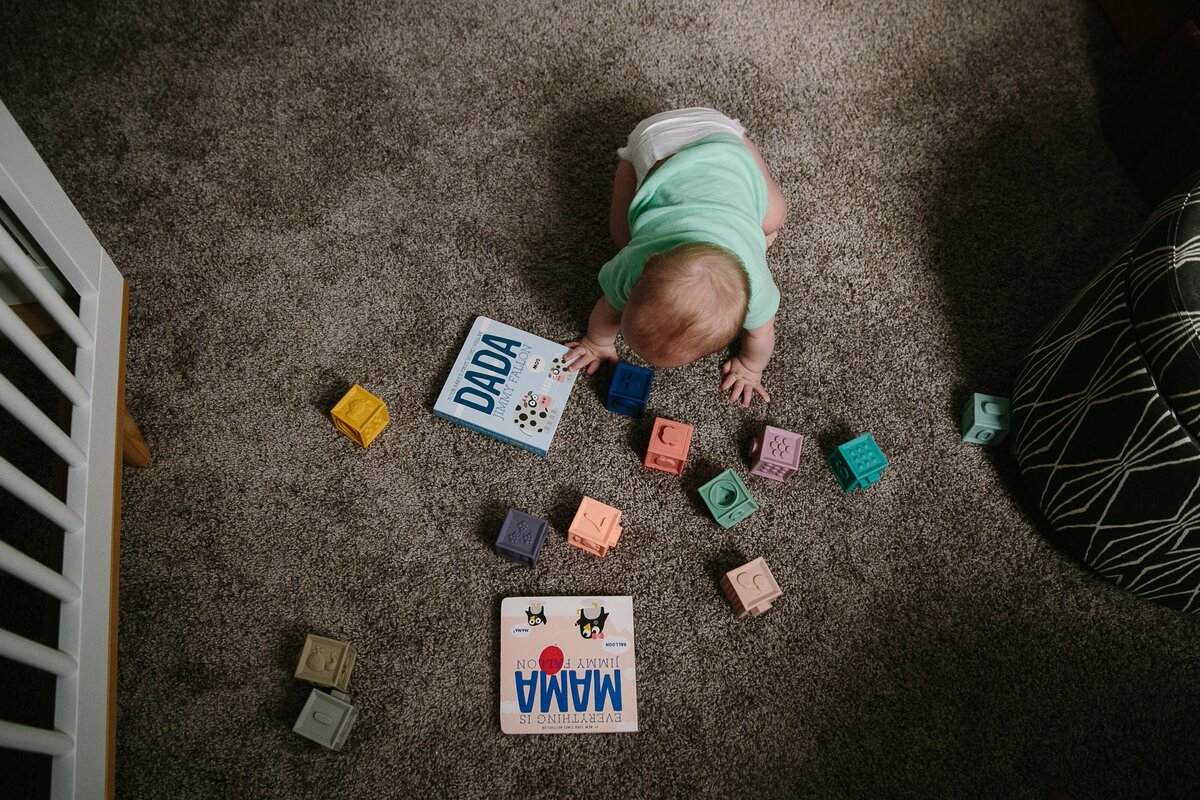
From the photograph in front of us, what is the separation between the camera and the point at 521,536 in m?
1.02

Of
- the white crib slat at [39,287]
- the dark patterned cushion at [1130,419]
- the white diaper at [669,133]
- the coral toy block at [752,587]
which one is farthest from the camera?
the white diaper at [669,133]

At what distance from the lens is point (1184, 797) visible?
98 cm

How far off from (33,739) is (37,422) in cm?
30

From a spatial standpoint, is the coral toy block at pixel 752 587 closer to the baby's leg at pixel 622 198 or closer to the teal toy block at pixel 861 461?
the teal toy block at pixel 861 461

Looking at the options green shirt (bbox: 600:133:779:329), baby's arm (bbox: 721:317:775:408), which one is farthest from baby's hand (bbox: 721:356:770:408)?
green shirt (bbox: 600:133:779:329)

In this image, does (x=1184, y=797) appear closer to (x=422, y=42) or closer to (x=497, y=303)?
(x=497, y=303)

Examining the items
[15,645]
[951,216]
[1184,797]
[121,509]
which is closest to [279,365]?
[121,509]

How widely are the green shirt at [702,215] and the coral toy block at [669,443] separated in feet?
0.58

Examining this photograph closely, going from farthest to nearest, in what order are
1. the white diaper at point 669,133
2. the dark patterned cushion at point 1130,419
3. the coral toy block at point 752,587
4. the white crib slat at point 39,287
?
the white diaper at point 669,133
the coral toy block at point 752,587
the dark patterned cushion at point 1130,419
the white crib slat at point 39,287

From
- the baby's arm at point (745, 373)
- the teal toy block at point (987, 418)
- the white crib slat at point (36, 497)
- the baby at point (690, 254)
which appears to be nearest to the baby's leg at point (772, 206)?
the baby at point (690, 254)

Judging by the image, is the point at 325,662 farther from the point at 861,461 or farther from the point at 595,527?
the point at 861,461

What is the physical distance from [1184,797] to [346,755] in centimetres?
109

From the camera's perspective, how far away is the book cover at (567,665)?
97 centimetres

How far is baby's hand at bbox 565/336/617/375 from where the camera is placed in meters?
1.16
